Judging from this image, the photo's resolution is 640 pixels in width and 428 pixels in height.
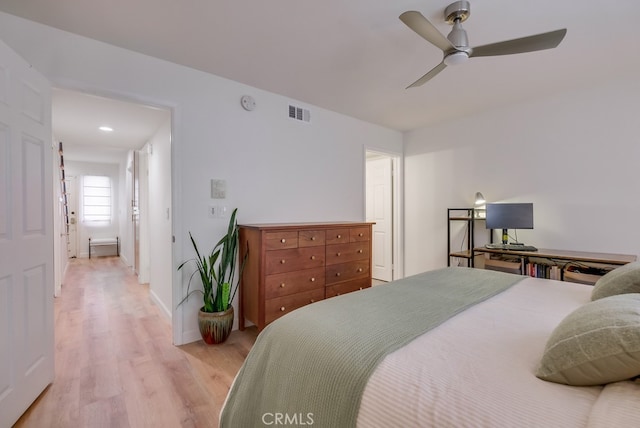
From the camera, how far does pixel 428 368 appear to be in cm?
84

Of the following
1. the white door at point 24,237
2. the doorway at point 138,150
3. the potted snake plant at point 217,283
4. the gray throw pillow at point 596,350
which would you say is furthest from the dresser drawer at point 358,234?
the white door at point 24,237

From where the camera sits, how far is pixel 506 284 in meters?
1.74

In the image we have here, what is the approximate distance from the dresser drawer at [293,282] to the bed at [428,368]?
1126 millimetres

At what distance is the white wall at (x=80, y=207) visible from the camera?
659 centimetres

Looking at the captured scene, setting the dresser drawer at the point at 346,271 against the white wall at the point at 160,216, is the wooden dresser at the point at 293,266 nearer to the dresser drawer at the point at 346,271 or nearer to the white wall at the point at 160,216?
the dresser drawer at the point at 346,271

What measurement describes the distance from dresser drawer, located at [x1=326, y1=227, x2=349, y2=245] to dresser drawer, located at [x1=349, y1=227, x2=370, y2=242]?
78 mm

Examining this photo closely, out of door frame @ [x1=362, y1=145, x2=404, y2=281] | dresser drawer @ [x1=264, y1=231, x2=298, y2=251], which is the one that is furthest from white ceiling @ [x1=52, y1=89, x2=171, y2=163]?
door frame @ [x1=362, y1=145, x2=404, y2=281]

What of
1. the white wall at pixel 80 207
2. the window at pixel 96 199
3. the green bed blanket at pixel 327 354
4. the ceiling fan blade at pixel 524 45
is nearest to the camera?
the green bed blanket at pixel 327 354

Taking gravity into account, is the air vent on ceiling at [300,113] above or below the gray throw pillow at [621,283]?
above

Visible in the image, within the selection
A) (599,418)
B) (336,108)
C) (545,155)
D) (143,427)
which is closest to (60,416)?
(143,427)

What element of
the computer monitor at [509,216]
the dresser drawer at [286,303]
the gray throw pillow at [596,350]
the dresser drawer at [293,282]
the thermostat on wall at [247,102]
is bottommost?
the dresser drawer at [286,303]

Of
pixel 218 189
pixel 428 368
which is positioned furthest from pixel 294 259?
pixel 428 368

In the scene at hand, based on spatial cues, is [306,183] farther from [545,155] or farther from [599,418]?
[599,418]

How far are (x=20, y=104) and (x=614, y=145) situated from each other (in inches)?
184
